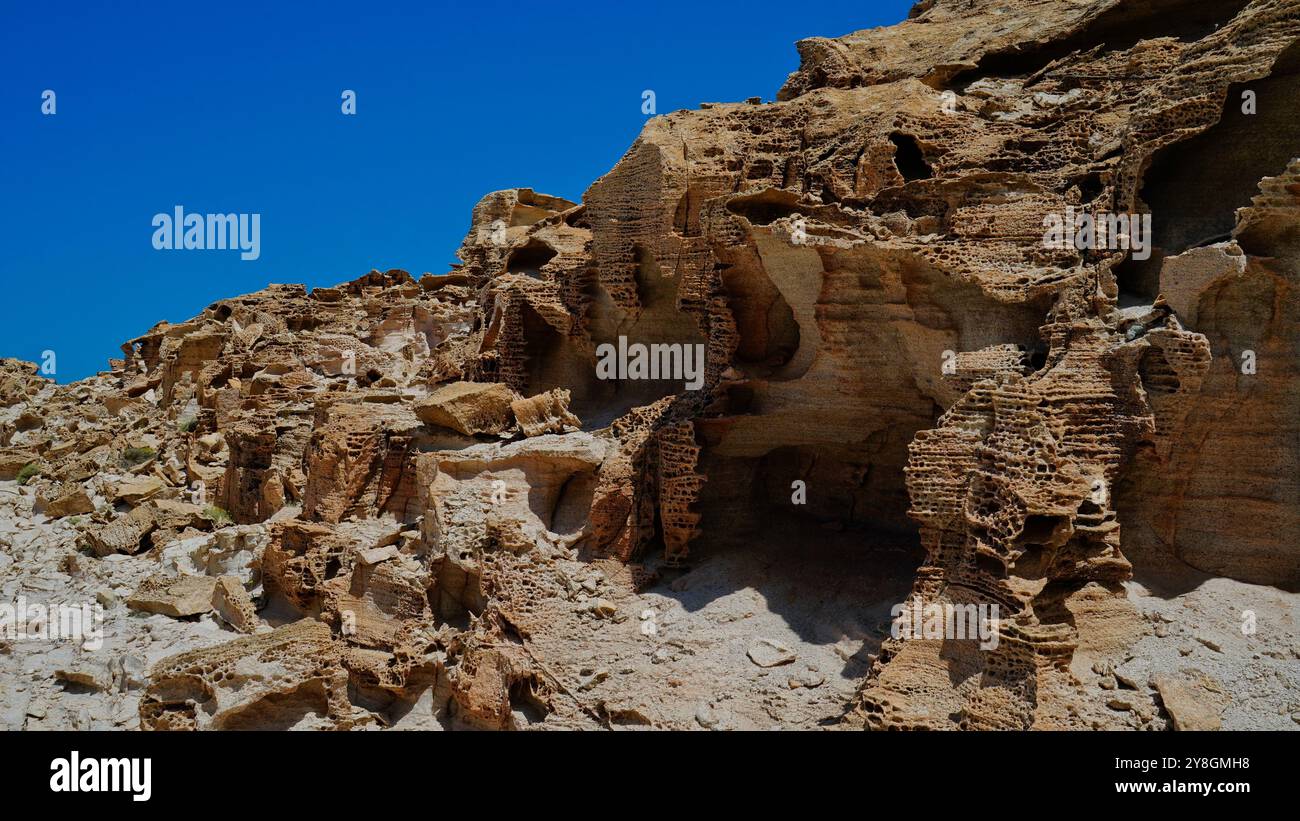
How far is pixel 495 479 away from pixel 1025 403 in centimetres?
814

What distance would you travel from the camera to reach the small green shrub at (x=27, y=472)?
86.1ft

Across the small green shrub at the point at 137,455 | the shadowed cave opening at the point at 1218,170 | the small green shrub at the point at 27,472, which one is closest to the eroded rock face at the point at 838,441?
the shadowed cave opening at the point at 1218,170

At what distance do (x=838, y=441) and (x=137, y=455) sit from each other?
18.1 metres

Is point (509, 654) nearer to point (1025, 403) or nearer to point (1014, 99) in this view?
point (1025, 403)

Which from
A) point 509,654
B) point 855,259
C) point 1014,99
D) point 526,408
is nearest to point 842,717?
point 509,654

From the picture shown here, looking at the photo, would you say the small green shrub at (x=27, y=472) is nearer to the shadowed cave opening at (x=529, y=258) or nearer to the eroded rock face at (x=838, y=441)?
the eroded rock face at (x=838, y=441)

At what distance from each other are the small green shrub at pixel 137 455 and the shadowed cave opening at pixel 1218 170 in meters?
22.2

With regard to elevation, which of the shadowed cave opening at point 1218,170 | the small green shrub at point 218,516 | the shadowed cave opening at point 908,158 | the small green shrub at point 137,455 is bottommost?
the small green shrub at point 218,516

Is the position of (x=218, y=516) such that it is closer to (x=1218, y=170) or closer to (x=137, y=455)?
(x=137, y=455)

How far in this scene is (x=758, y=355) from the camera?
17531 mm

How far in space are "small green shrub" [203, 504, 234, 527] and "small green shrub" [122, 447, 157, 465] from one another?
3940 mm

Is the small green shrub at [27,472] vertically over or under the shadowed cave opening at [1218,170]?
under

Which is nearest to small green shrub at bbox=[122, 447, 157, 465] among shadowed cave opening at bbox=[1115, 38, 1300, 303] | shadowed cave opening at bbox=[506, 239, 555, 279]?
shadowed cave opening at bbox=[506, 239, 555, 279]

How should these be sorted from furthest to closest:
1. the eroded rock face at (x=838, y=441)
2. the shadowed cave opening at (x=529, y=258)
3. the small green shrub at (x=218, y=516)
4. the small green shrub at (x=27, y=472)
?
the small green shrub at (x=27, y=472), the small green shrub at (x=218, y=516), the shadowed cave opening at (x=529, y=258), the eroded rock face at (x=838, y=441)
